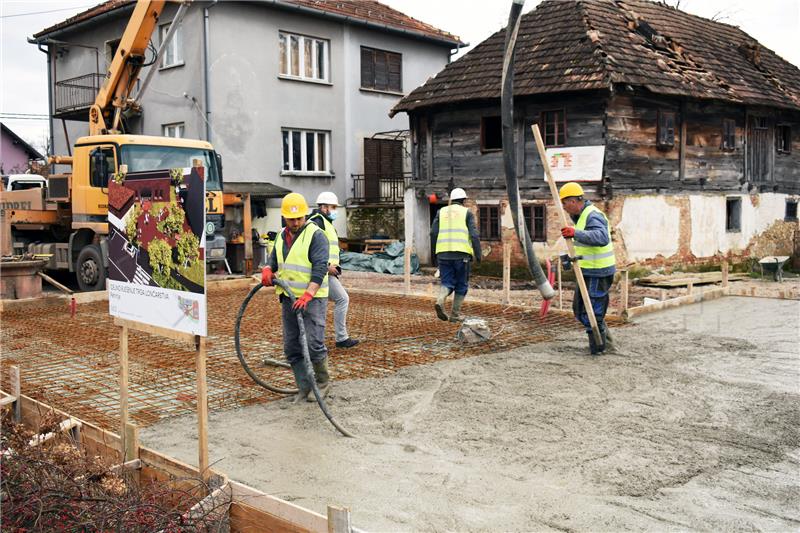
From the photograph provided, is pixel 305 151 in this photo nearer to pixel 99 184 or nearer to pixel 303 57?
pixel 303 57

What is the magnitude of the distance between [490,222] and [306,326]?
1379 centimetres

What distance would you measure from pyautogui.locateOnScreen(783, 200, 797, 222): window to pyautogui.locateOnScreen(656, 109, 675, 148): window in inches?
249

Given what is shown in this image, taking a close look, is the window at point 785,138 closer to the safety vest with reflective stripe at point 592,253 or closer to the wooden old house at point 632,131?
the wooden old house at point 632,131

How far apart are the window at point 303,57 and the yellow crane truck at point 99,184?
6649mm

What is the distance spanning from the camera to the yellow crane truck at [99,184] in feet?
49.0

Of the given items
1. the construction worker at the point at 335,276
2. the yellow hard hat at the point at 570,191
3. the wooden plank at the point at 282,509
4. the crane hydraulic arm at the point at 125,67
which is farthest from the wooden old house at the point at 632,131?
the wooden plank at the point at 282,509

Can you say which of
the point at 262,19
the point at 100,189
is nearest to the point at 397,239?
the point at 262,19

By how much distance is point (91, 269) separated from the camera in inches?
607

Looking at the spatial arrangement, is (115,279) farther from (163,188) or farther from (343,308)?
(343,308)

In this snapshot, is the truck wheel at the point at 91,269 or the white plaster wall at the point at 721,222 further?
the white plaster wall at the point at 721,222

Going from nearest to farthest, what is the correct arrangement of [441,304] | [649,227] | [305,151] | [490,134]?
[441,304] → [649,227] → [490,134] → [305,151]

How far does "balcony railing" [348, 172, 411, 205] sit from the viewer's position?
83.6ft

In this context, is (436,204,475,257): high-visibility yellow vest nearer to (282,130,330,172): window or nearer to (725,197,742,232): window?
(725,197,742,232): window

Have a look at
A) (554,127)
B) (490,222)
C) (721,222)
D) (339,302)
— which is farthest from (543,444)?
(721,222)
